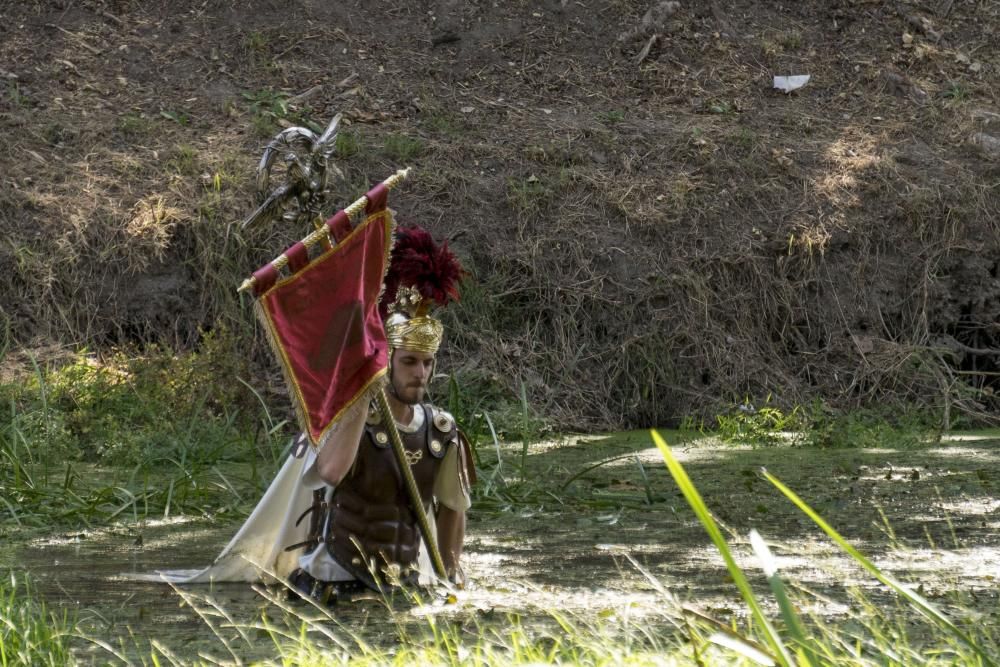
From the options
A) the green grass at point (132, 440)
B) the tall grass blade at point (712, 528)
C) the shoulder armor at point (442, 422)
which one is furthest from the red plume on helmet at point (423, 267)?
the tall grass blade at point (712, 528)

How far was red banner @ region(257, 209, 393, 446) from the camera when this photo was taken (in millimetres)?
3814

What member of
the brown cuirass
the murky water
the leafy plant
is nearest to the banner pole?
the brown cuirass

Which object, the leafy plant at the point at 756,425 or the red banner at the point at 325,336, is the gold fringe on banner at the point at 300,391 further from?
the leafy plant at the point at 756,425

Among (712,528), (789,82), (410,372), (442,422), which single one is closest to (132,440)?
(442,422)

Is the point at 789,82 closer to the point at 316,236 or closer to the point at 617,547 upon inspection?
the point at 617,547

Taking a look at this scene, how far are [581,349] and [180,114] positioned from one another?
3.62 m

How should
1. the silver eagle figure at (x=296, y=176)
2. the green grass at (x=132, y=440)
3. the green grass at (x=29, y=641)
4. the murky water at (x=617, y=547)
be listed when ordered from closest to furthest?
the green grass at (x=29, y=641), the murky water at (x=617, y=547), the silver eagle figure at (x=296, y=176), the green grass at (x=132, y=440)

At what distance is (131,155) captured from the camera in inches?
366

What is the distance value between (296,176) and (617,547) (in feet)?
5.83

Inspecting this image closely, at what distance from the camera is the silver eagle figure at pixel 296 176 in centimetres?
396

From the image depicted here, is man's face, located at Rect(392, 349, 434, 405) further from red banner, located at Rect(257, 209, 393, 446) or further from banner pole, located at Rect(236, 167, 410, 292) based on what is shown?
banner pole, located at Rect(236, 167, 410, 292)

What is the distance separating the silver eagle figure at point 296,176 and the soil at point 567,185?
4282mm

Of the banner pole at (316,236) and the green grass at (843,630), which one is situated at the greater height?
the banner pole at (316,236)

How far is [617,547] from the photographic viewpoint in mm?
4746
